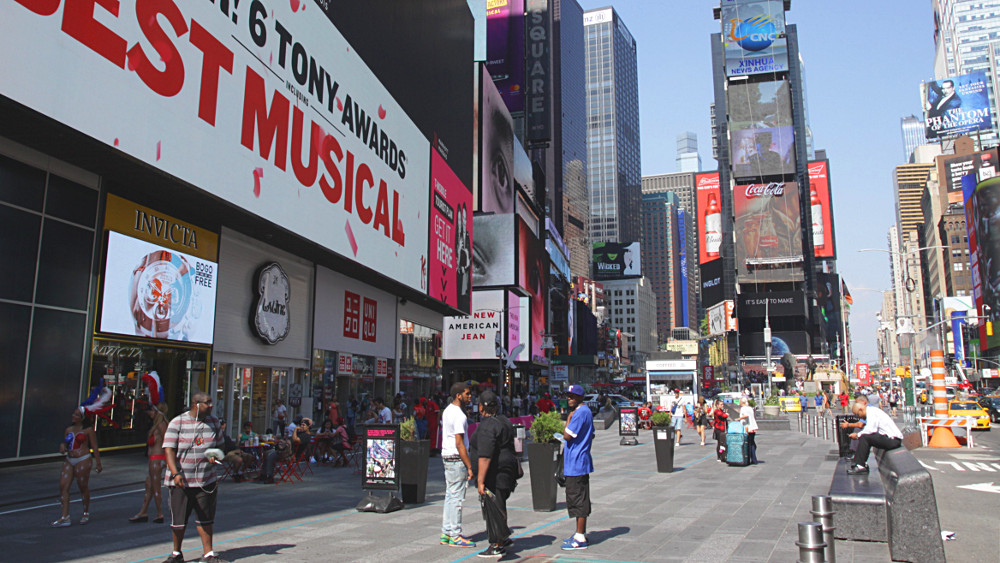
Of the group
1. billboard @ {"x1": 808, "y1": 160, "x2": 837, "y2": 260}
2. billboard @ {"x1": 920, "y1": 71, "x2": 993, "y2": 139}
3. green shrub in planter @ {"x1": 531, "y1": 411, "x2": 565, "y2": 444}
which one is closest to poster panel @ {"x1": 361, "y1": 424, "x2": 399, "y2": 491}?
green shrub in planter @ {"x1": 531, "y1": 411, "x2": 565, "y2": 444}

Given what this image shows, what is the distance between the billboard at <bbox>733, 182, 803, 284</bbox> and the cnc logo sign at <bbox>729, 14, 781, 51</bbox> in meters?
23.6

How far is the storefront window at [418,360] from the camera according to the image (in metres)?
35.3

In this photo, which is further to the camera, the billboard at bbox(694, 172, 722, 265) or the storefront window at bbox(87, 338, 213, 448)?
the billboard at bbox(694, 172, 722, 265)

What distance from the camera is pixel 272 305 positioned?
72.0 feet

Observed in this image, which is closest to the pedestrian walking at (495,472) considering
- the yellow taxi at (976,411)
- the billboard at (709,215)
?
the yellow taxi at (976,411)

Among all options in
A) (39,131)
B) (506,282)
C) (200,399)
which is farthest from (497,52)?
(200,399)

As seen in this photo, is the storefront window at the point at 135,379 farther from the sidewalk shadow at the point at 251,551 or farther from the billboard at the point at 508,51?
the billboard at the point at 508,51

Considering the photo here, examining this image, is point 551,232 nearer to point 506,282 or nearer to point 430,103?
point 506,282

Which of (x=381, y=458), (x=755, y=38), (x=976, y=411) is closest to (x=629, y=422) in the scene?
(x=381, y=458)

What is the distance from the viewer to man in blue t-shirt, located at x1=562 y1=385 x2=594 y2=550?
7.97m

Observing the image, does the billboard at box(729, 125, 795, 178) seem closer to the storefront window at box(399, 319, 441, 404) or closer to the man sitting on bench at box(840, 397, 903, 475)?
the storefront window at box(399, 319, 441, 404)

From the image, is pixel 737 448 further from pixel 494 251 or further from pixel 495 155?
pixel 495 155

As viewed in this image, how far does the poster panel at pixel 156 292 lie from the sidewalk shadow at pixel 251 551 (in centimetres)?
969

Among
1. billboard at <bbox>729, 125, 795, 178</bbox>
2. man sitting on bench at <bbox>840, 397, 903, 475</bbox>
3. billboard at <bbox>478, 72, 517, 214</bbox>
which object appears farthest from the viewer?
billboard at <bbox>729, 125, 795, 178</bbox>
